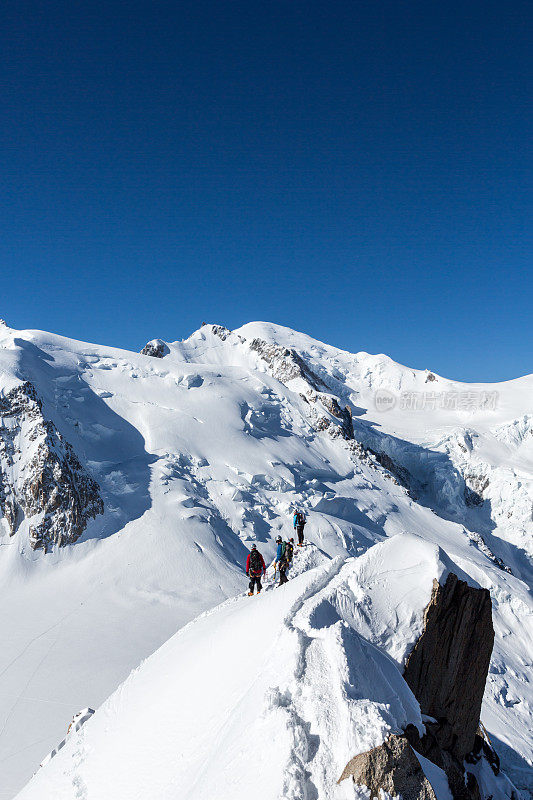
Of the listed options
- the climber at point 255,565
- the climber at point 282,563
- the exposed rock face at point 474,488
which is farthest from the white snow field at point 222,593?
the climber at point 255,565

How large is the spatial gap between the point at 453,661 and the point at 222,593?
545 inches

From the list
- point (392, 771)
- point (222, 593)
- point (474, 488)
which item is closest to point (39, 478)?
point (222, 593)

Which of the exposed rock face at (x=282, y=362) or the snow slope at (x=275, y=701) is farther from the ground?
the exposed rock face at (x=282, y=362)

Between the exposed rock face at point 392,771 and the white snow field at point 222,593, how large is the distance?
149 mm

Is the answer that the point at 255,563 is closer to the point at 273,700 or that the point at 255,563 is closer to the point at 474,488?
the point at 273,700

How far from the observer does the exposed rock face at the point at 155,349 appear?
67688mm

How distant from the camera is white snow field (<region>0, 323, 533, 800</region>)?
248 inches

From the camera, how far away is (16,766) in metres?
11.7

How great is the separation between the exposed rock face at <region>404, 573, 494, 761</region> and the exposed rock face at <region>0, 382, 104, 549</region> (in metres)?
19.8

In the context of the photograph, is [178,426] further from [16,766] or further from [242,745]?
[242,745]

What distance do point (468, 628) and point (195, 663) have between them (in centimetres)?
564

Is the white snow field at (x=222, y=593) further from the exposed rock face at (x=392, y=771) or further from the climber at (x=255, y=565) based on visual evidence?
the climber at (x=255, y=565)

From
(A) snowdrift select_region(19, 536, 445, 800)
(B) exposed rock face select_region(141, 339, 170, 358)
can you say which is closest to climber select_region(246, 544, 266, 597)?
(A) snowdrift select_region(19, 536, 445, 800)

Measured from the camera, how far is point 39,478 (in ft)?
78.6
